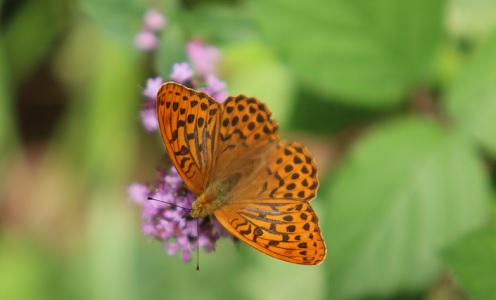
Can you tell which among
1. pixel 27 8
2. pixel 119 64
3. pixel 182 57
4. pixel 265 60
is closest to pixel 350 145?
pixel 265 60

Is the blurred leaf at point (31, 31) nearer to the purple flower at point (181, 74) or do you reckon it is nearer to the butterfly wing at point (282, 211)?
the purple flower at point (181, 74)

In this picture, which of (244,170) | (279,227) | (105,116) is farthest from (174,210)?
(105,116)

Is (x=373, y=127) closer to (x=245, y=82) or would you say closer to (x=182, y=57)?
(x=245, y=82)

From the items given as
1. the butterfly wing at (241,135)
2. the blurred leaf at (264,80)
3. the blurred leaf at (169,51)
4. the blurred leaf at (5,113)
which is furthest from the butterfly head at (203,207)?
the blurred leaf at (5,113)

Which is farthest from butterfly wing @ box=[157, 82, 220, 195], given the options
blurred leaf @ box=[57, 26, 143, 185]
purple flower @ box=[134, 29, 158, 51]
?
blurred leaf @ box=[57, 26, 143, 185]

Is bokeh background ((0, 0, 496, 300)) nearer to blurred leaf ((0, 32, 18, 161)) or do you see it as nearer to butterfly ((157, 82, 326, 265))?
blurred leaf ((0, 32, 18, 161))

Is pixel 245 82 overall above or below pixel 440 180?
above
